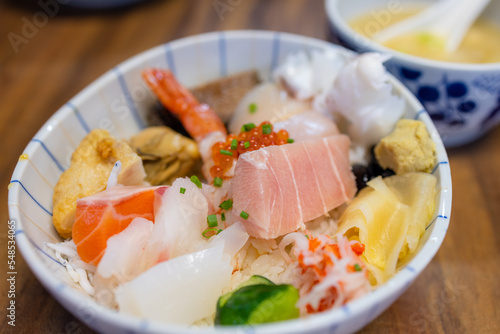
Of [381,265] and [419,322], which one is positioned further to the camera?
[419,322]

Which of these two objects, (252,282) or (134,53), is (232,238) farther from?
(134,53)

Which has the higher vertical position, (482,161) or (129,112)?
(129,112)

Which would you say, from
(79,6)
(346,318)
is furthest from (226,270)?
(79,6)

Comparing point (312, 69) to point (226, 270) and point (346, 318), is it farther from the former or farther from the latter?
point (346, 318)

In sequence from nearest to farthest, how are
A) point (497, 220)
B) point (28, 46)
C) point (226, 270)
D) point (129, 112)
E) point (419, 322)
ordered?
point (226, 270) → point (419, 322) → point (497, 220) → point (129, 112) → point (28, 46)

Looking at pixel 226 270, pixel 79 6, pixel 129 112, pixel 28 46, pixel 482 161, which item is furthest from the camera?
pixel 79 6

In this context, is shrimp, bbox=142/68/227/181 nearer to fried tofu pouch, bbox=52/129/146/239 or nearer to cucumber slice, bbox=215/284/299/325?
fried tofu pouch, bbox=52/129/146/239

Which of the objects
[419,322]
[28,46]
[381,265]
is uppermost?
[28,46]
